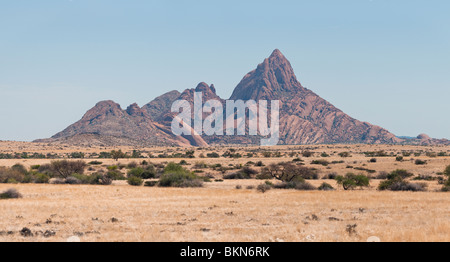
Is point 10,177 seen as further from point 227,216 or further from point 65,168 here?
point 227,216

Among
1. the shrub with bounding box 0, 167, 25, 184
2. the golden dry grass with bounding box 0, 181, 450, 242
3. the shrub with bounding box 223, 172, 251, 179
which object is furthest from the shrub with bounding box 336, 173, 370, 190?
the shrub with bounding box 0, 167, 25, 184

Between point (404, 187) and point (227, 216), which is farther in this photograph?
point (404, 187)

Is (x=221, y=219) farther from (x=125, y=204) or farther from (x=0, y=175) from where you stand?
(x=0, y=175)

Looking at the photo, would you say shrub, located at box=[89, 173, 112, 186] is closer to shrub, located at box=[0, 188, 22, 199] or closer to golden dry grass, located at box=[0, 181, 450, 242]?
golden dry grass, located at box=[0, 181, 450, 242]

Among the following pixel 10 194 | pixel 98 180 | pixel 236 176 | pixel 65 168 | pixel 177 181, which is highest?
pixel 65 168

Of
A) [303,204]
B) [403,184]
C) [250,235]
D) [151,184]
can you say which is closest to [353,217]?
[303,204]

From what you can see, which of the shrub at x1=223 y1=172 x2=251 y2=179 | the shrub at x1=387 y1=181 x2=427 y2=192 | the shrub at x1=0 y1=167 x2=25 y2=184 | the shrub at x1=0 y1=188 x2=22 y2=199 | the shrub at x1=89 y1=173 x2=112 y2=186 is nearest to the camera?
the shrub at x1=0 y1=188 x2=22 y2=199

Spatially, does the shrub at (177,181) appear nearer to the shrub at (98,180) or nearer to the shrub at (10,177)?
the shrub at (98,180)

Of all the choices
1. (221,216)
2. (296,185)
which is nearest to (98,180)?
(296,185)

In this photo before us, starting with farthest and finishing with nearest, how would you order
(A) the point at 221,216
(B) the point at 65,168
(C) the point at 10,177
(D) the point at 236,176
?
1. (D) the point at 236,176
2. (B) the point at 65,168
3. (C) the point at 10,177
4. (A) the point at 221,216

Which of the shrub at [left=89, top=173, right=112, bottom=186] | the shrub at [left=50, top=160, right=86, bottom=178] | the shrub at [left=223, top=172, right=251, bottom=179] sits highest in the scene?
the shrub at [left=50, top=160, right=86, bottom=178]

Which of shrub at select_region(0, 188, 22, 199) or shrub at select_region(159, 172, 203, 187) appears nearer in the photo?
shrub at select_region(0, 188, 22, 199)

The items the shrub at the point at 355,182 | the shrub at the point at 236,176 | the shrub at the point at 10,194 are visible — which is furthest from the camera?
the shrub at the point at 236,176

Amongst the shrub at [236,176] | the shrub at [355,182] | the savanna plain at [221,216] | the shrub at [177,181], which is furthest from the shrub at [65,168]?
the shrub at [355,182]
